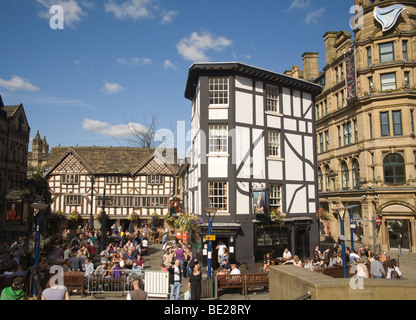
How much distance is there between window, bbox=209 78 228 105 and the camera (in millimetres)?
20266

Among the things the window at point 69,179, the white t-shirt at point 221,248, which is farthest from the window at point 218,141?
the window at point 69,179

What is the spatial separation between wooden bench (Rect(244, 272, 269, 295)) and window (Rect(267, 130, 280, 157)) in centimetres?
940

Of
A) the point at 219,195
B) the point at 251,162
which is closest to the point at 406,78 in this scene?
the point at 251,162

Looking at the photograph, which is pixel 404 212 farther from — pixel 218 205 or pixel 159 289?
pixel 159 289

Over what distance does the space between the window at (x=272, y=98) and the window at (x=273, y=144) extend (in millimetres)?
1656

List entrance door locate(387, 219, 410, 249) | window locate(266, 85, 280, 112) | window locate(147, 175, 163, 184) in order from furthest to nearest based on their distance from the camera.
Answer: window locate(147, 175, 163, 184), entrance door locate(387, 219, 410, 249), window locate(266, 85, 280, 112)

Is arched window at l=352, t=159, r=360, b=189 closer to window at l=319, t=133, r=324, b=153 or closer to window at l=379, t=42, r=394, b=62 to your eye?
window at l=319, t=133, r=324, b=153

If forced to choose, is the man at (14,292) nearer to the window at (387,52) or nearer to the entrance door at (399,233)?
the entrance door at (399,233)

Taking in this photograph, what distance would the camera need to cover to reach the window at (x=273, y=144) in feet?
70.6

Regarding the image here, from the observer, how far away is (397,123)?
29016mm

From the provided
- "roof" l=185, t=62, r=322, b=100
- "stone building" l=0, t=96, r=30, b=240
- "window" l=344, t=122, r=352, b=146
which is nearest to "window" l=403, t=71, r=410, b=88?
"window" l=344, t=122, r=352, b=146

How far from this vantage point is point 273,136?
71.4 feet

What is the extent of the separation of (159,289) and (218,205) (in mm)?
7652
